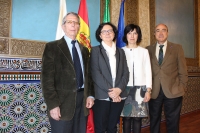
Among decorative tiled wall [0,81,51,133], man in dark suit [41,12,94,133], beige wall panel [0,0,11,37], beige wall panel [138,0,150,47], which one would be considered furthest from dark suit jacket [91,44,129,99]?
beige wall panel [138,0,150,47]

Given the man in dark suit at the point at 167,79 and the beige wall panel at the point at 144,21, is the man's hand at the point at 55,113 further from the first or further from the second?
the beige wall panel at the point at 144,21

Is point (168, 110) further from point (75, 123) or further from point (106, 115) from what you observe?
point (75, 123)

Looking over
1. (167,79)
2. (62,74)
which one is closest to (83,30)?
(62,74)

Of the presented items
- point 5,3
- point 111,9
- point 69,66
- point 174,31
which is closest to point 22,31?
point 5,3

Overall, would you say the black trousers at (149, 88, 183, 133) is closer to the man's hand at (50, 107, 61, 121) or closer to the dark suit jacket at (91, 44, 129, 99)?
the dark suit jacket at (91, 44, 129, 99)

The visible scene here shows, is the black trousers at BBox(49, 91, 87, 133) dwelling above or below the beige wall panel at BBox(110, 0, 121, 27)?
below

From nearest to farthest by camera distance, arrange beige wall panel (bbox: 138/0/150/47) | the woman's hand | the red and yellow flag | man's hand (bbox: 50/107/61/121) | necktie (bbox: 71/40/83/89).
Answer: man's hand (bbox: 50/107/61/121) < necktie (bbox: 71/40/83/89) < the woman's hand < the red and yellow flag < beige wall panel (bbox: 138/0/150/47)

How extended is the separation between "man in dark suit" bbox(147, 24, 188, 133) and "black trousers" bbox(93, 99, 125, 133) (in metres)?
0.69

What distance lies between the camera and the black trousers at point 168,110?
233 centimetres

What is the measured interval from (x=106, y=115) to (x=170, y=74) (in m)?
1.00

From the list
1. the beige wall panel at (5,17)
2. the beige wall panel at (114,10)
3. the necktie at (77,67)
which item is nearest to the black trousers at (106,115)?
the necktie at (77,67)

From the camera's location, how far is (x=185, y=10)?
4574mm

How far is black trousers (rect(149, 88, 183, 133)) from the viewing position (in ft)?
7.66

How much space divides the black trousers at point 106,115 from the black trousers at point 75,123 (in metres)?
0.24
